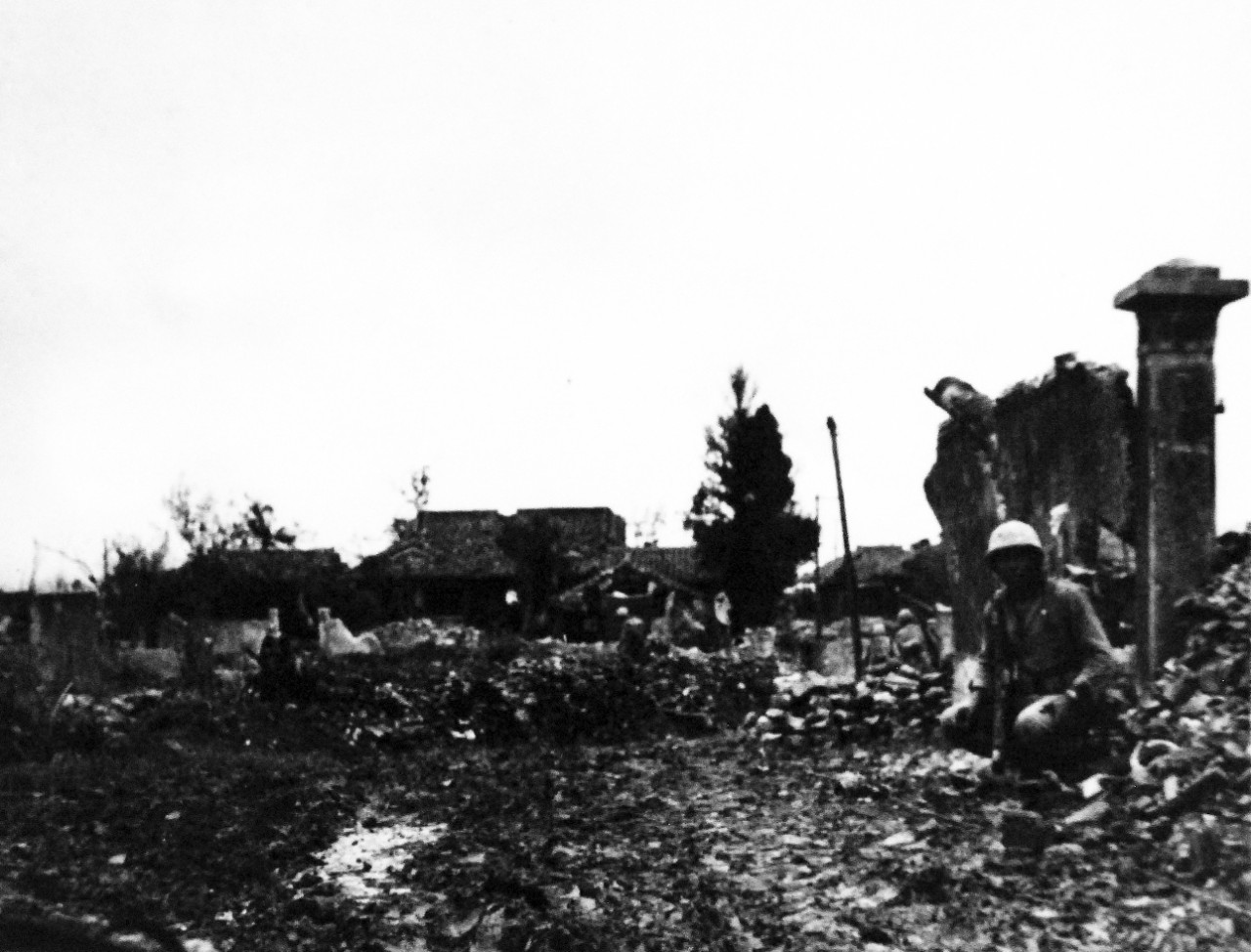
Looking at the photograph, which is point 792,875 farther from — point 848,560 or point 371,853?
point 848,560

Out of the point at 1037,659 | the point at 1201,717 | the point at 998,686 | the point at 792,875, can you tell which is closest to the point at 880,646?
the point at 998,686

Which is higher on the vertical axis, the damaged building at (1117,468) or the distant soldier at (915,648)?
the damaged building at (1117,468)

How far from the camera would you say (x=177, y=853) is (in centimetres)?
650

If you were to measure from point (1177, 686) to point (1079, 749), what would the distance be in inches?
24.7

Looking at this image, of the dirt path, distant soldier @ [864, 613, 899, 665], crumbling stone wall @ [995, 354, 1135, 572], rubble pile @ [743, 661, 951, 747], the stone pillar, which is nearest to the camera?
the dirt path

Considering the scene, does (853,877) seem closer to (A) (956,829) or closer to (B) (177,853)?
(A) (956,829)

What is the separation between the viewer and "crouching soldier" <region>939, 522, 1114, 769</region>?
637 cm

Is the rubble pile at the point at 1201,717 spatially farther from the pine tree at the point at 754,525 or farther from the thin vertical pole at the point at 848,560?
the pine tree at the point at 754,525

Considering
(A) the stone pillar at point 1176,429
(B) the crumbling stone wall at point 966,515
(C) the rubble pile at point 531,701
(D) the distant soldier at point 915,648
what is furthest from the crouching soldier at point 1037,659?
(C) the rubble pile at point 531,701

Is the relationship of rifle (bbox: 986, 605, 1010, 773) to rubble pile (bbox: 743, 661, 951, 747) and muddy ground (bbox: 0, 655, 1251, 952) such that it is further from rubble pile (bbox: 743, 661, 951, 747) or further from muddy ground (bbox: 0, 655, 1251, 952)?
rubble pile (bbox: 743, 661, 951, 747)

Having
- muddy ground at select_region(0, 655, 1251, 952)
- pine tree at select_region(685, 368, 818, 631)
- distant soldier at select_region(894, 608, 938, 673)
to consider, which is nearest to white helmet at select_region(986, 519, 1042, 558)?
muddy ground at select_region(0, 655, 1251, 952)

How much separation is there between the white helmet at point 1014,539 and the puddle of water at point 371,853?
12.3 ft

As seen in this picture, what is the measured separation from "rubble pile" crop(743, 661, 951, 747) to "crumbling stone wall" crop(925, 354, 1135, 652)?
631mm

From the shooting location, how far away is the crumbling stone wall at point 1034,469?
25.7 ft
